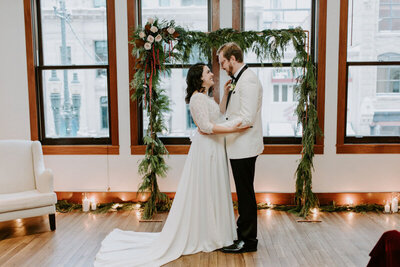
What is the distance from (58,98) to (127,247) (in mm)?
2298

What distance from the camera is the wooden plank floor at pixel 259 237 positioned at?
9.06 feet

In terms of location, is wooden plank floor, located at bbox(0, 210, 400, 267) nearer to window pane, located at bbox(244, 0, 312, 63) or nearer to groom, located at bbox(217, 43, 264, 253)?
groom, located at bbox(217, 43, 264, 253)

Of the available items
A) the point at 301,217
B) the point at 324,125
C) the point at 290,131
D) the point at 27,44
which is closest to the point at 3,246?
the point at 27,44

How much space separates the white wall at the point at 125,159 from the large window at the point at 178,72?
25 centimetres

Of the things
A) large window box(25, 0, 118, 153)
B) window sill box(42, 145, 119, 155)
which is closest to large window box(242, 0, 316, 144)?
large window box(25, 0, 118, 153)

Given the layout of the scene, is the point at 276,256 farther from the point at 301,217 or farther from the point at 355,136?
the point at 355,136

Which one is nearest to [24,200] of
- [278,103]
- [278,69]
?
→ [278,103]

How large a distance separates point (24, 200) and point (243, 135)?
2.18 meters

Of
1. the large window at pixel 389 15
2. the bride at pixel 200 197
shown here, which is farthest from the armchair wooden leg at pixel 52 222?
the large window at pixel 389 15

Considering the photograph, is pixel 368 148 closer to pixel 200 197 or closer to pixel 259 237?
pixel 259 237

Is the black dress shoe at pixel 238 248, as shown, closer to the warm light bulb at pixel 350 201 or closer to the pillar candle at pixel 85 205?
the warm light bulb at pixel 350 201

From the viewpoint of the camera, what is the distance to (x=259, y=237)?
3.26 m

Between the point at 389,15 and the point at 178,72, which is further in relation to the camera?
the point at 178,72

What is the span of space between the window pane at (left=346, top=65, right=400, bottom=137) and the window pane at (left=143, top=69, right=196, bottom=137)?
1.98 m
